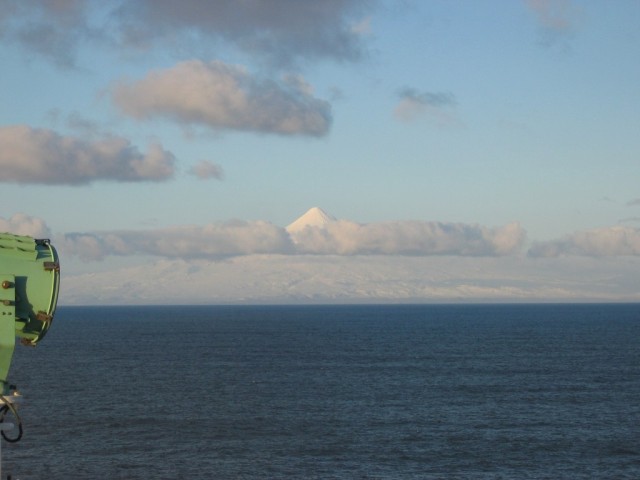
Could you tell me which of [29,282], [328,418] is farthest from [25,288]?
[328,418]

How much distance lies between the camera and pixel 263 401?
102 meters

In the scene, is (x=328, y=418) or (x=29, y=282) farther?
(x=328, y=418)

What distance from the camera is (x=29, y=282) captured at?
675 inches

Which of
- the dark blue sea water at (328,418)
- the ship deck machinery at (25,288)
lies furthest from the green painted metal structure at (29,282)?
the dark blue sea water at (328,418)

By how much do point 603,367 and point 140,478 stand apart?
97.4m

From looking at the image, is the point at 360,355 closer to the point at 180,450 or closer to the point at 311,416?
the point at 311,416

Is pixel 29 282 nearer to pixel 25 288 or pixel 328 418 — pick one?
pixel 25 288

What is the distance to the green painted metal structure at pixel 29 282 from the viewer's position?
55.4ft

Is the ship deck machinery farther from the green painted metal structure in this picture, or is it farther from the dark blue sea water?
the dark blue sea water

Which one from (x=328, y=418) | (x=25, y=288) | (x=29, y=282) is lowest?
(x=328, y=418)

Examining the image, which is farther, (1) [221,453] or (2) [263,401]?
(2) [263,401]

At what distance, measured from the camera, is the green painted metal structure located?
1688 cm

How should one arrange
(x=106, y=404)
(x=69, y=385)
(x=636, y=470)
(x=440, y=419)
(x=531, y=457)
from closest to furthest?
1. (x=636, y=470)
2. (x=531, y=457)
3. (x=440, y=419)
4. (x=106, y=404)
5. (x=69, y=385)

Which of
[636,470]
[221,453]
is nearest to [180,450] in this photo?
[221,453]
